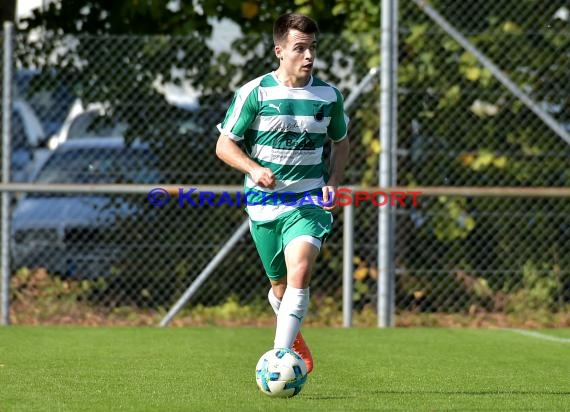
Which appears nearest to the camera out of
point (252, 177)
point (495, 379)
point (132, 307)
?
point (252, 177)

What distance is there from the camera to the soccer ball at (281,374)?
5.50 meters

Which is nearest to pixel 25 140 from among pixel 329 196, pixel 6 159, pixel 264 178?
pixel 6 159

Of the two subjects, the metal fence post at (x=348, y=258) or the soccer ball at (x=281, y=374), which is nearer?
the soccer ball at (x=281, y=374)

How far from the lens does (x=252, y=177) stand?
575cm

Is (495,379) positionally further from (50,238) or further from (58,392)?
(50,238)

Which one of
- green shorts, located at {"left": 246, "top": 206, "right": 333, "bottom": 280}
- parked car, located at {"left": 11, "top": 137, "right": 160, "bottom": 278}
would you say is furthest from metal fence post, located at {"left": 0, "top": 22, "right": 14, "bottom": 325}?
green shorts, located at {"left": 246, "top": 206, "right": 333, "bottom": 280}

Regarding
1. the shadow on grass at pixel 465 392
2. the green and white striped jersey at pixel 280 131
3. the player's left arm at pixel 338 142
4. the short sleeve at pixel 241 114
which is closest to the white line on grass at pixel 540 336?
the shadow on grass at pixel 465 392

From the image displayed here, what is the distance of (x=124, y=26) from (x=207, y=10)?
0.82 meters

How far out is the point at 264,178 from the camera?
5664 mm

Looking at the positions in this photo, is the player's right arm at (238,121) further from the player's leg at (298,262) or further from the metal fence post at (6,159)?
the metal fence post at (6,159)

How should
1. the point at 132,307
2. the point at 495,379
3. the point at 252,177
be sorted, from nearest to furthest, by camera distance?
the point at 252,177, the point at 495,379, the point at 132,307

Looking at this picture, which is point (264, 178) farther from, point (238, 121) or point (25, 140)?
point (25, 140)

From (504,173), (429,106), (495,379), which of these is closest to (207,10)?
(429,106)

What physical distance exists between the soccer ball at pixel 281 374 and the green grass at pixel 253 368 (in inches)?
2.5
